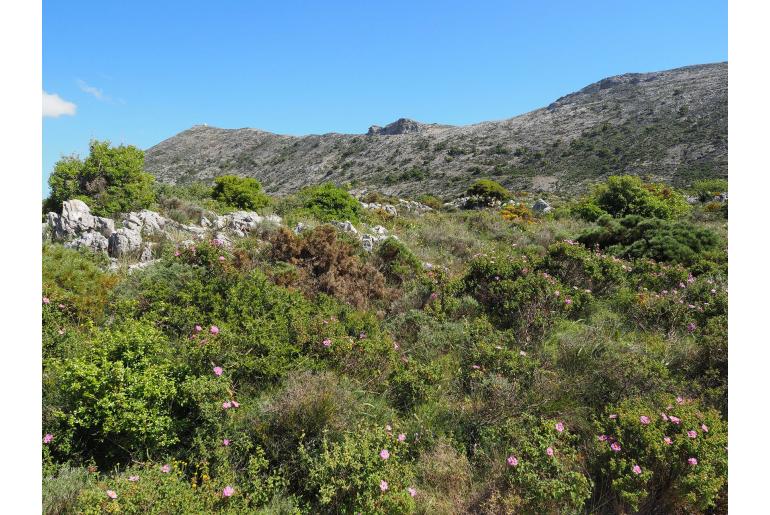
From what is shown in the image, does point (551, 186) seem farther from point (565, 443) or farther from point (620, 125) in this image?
point (565, 443)

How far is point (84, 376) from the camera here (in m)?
2.82

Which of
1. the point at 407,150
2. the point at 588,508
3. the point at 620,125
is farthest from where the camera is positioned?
the point at 407,150

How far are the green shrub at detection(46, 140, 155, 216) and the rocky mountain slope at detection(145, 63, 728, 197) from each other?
27444 mm

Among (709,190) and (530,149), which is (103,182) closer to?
(709,190)

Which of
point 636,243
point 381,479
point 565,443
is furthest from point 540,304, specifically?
point 636,243

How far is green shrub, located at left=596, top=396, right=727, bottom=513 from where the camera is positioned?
2.81m

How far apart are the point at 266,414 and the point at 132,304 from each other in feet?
7.14

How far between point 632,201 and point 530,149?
3251cm

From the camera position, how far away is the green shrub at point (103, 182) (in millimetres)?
9953

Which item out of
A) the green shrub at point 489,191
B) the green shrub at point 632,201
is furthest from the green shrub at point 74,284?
the green shrub at point 489,191

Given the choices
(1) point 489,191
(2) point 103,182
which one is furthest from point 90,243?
(1) point 489,191

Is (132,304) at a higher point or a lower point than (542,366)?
higher

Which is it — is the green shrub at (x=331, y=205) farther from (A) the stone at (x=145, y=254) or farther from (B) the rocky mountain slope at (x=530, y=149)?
(B) the rocky mountain slope at (x=530, y=149)

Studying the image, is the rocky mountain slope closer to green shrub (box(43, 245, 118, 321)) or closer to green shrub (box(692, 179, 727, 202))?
green shrub (box(692, 179, 727, 202))
